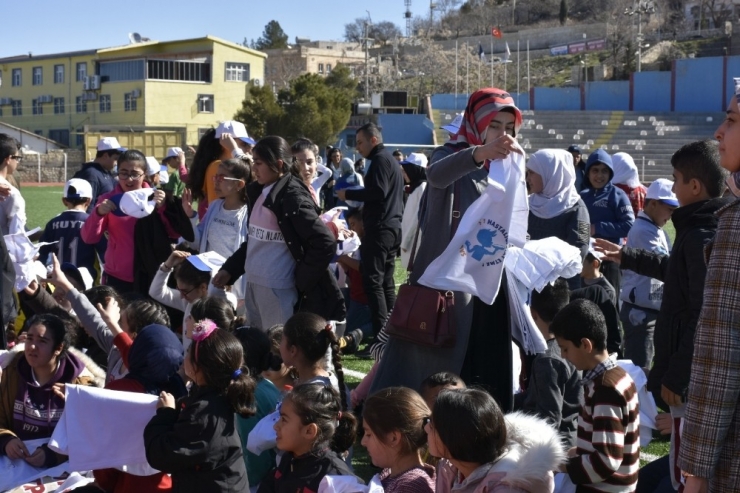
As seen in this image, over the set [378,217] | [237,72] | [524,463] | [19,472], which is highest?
[237,72]

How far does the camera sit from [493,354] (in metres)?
4.54

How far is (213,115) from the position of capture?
69188 millimetres

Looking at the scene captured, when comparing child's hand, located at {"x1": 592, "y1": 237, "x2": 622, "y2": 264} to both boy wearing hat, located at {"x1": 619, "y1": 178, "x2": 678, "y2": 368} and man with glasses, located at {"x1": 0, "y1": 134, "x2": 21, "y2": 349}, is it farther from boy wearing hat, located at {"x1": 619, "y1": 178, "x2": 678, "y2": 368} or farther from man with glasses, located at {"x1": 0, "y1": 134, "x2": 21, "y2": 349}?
man with glasses, located at {"x1": 0, "y1": 134, "x2": 21, "y2": 349}

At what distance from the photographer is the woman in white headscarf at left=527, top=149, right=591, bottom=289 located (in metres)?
6.49

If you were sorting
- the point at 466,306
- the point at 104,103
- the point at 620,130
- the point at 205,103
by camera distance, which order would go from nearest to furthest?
the point at 466,306 < the point at 620,130 < the point at 205,103 < the point at 104,103

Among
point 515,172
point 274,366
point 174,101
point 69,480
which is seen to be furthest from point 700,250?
point 174,101

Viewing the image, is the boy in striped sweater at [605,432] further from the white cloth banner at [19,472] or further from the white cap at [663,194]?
the white cap at [663,194]

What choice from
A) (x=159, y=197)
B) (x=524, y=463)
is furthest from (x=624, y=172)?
(x=524, y=463)

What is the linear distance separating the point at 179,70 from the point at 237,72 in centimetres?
435

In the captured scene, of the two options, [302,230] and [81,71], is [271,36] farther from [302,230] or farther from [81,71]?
[302,230]

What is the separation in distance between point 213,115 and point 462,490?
67.6 meters

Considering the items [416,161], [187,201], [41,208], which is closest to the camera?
[187,201]

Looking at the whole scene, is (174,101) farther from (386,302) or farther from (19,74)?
(386,302)

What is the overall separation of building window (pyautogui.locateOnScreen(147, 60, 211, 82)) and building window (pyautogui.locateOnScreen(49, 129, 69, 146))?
9.35m
